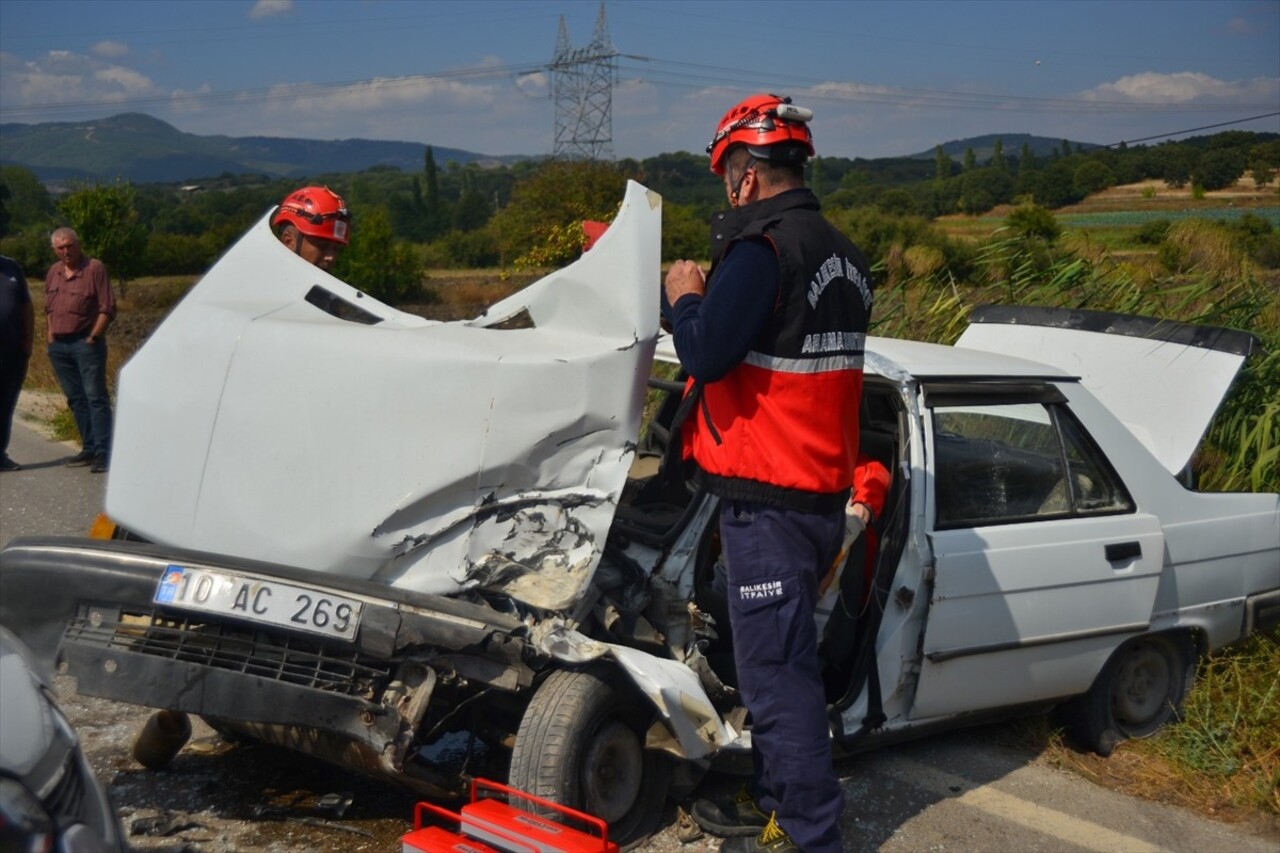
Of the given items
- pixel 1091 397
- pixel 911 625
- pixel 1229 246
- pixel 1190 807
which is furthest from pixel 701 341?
pixel 1229 246

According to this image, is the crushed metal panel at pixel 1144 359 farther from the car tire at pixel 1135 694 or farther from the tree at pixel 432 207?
the tree at pixel 432 207

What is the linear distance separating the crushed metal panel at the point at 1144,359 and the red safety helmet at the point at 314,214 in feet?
9.59

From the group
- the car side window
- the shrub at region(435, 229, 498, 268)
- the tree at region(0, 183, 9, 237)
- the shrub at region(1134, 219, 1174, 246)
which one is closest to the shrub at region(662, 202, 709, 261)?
the shrub at region(1134, 219, 1174, 246)

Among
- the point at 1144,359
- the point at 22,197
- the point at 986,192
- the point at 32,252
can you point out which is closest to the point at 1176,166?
the point at 986,192

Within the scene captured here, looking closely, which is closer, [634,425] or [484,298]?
[634,425]

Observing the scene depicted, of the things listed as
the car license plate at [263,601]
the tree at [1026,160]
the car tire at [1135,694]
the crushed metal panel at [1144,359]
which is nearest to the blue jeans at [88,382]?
the crushed metal panel at [1144,359]

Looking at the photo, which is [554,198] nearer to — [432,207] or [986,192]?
[986,192]

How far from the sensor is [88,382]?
9945 millimetres

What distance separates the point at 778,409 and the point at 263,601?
1471 mm

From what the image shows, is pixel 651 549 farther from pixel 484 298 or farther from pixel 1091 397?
pixel 484 298

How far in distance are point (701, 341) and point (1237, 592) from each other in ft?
9.46

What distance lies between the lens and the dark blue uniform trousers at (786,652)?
11.2ft

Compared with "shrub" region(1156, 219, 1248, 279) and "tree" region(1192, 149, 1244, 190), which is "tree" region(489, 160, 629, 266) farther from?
"shrub" region(1156, 219, 1248, 279)

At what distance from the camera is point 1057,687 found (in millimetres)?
4461
